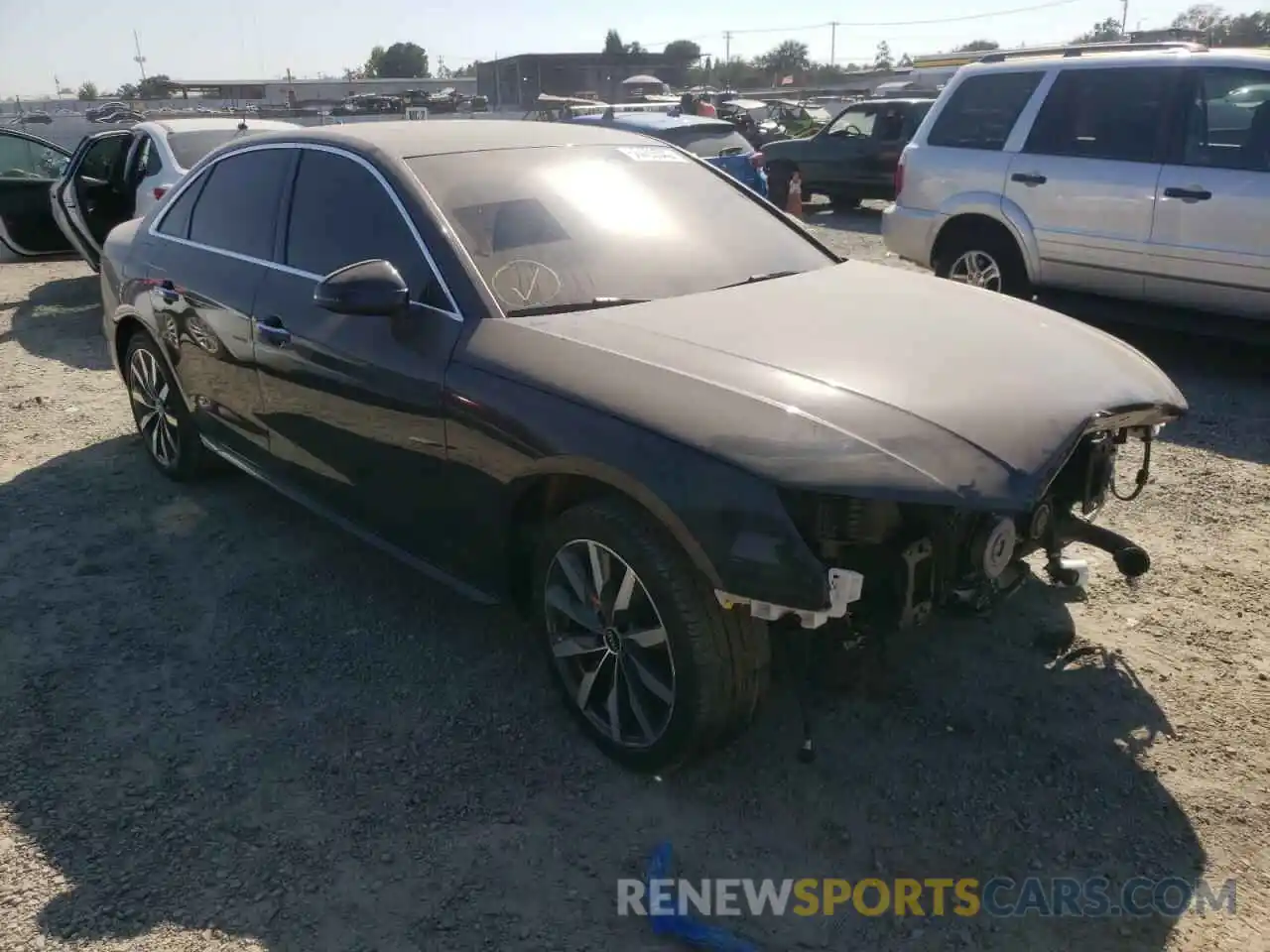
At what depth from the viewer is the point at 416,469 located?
3391 millimetres

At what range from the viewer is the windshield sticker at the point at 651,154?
408cm

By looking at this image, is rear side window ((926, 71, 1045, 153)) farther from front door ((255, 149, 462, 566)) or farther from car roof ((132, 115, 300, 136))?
car roof ((132, 115, 300, 136))

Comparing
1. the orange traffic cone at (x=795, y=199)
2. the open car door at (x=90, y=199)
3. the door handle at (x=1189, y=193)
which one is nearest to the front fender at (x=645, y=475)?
the door handle at (x=1189, y=193)

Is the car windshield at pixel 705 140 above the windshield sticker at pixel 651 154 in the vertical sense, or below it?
above

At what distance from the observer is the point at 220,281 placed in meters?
4.32

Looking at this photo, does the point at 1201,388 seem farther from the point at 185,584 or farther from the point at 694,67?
the point at 694,67

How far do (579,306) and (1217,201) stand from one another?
15.8 ft

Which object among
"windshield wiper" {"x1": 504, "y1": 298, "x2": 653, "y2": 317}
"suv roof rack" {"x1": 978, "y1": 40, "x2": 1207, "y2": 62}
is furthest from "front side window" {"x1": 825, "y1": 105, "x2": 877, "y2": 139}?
"windshield wiper" {"x1": 504, "y1": 298, "x2": 653, "y2": 317}

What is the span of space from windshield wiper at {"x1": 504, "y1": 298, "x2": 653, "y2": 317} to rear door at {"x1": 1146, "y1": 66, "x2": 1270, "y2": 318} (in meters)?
4.54

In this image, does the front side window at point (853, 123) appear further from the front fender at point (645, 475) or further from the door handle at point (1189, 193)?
the front fender at point (645, 475)

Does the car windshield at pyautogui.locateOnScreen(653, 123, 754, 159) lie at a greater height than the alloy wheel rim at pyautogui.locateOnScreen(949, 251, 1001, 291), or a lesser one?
greater

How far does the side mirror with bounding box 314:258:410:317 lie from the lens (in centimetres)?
317

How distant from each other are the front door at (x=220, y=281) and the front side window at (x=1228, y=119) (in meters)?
5.41

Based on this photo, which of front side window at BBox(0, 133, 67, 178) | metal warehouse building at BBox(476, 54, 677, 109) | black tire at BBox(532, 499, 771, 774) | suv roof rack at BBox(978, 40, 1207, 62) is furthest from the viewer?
metal warehouse building at BBox(476, 54, 677, 109)
